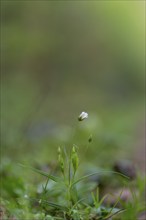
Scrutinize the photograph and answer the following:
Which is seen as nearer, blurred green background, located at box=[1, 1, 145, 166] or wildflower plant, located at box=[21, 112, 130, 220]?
wildflower plant, located at box=[21, 112, 130, 220]

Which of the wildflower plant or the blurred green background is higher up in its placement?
the wildflower plant

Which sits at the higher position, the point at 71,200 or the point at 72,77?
the point at 71,200

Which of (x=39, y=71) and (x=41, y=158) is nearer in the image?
(x=41, y=158)

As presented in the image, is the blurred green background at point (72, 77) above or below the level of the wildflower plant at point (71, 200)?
below

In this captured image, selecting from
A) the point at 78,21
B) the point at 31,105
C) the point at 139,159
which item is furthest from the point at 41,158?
the point at 78,21

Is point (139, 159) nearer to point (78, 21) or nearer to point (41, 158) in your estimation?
point (41, 158)

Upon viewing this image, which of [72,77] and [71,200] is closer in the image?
[71,200]

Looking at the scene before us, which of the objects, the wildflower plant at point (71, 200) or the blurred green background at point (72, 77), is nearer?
the wildflower plant at point (71, 200)

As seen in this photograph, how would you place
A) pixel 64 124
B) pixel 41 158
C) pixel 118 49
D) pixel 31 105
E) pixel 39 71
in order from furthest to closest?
pixel 118 49
pixel 39 71
pixel 31 105
pixel 64 124
pixel 41 158
